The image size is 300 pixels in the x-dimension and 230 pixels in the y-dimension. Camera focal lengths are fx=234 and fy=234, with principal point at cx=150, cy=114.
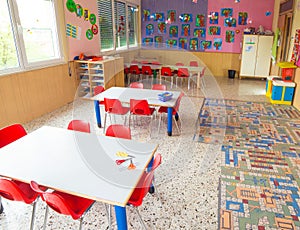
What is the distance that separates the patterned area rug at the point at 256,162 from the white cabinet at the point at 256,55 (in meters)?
3.09

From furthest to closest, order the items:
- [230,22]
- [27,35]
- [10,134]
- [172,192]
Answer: [230,22] < [27,35] < [172,192] < [10,134]

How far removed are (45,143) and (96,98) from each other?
1.84m

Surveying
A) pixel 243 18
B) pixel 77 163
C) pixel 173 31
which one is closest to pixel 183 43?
pixel 173 31

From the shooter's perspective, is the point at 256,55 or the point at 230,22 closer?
the point at 256,55

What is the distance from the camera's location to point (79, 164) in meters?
1.94

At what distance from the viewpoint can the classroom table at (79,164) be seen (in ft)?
5.44

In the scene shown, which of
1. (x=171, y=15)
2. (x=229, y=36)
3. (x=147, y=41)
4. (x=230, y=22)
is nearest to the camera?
(x=230, y=22)

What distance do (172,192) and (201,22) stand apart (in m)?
7.72

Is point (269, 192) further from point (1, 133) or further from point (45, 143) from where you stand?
point (1, 133)

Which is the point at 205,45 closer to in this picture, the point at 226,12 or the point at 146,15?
the point at 226,12

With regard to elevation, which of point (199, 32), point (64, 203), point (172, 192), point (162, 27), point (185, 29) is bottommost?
point (172, 192)

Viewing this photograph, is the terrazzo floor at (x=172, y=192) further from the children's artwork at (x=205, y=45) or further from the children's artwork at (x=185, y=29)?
the children's artwork at (x=185, y=29)

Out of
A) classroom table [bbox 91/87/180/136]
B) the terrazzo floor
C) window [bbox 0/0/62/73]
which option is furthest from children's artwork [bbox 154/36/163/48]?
classroom table [bbox 91/87/180/136]

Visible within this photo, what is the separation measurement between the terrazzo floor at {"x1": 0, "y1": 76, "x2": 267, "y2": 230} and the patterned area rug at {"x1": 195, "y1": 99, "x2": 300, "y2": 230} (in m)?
0.14
